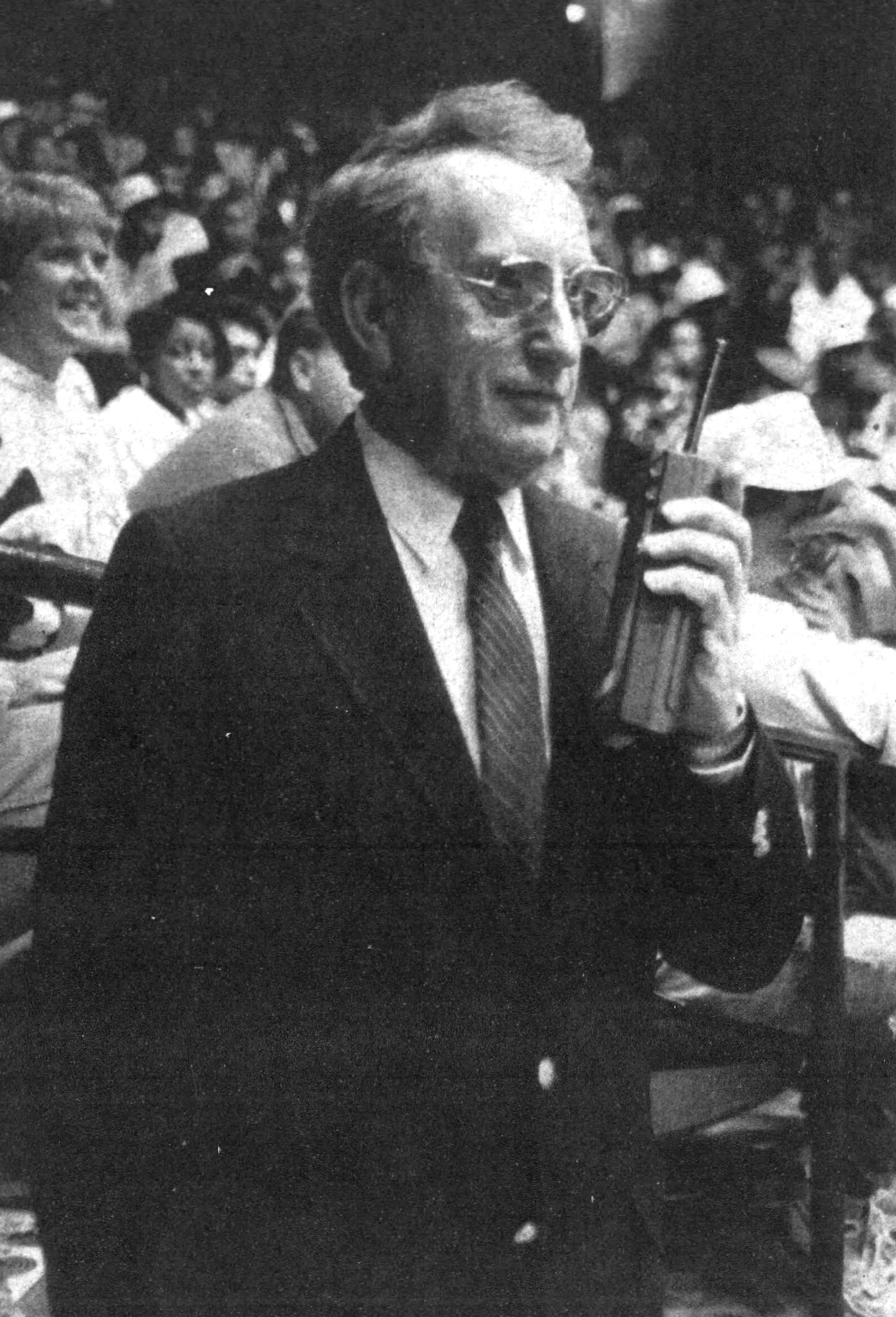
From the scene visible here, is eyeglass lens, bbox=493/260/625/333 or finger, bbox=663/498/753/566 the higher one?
eyeglass lens, bbox=493/260/625/333

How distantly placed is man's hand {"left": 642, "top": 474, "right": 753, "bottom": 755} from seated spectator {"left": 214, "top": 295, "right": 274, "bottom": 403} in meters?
0.52

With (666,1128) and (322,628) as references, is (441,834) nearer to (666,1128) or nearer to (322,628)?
(322,628)

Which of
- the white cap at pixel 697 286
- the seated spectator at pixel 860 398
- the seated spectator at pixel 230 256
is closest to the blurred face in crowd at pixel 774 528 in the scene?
the seated spectator at pixel 860 398

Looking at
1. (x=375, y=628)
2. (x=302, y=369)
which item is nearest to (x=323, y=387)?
(x=302, y=369)

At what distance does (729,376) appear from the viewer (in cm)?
170

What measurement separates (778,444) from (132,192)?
0.78 meters

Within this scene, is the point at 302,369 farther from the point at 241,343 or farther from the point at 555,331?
the point at 555,331

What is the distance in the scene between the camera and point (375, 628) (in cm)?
140

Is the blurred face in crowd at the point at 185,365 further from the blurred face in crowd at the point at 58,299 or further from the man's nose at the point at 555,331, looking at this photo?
the man's nose at the point at 555,331

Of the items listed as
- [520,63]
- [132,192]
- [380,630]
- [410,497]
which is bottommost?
[380,630]

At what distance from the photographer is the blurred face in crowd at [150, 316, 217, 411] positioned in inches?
65.4

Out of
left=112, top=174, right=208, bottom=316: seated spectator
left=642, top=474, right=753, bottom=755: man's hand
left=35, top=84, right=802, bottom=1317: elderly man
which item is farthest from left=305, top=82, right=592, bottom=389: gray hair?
left=642, top=474, right=753, bottom=755: man's hand

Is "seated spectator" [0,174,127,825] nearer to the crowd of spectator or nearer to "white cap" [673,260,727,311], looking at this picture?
the crowd of spectator

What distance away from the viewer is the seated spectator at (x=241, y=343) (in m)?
1.65
